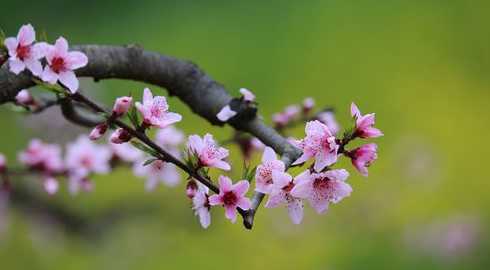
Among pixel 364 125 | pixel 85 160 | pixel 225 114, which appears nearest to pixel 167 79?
pixel 225 114

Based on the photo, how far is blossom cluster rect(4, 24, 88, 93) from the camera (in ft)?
2.51

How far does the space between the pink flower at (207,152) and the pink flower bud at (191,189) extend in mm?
28

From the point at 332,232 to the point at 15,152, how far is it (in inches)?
73.0

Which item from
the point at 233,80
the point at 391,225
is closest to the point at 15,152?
the point at 233,80

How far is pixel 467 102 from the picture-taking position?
4020mm

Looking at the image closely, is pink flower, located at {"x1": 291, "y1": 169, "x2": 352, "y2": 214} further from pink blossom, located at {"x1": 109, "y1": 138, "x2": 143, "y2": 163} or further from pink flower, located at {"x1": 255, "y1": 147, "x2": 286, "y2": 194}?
pink blossom, located at {"x1": 109, "y1": 138, "x2": 143, "y2": 163}

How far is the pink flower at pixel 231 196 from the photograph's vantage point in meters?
0.76

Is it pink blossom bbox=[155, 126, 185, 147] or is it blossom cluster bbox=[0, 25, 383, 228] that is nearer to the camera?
blossom cluster bbox=[0, 25, 383, 228]

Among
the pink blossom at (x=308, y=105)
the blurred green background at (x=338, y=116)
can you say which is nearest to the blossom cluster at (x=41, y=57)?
the pink blossom at (x=308, y=105)

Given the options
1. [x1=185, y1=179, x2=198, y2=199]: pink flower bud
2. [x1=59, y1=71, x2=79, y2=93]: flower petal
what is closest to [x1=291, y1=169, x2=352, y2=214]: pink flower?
[x1=185, y1=179, x2=198, y2=199]: pink flower bud

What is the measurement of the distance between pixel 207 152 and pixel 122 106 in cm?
10

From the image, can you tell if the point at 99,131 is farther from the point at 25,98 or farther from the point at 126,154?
the point at 126,154

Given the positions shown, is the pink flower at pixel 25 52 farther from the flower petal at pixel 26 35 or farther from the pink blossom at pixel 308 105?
the pink blossom at pixel 308 105

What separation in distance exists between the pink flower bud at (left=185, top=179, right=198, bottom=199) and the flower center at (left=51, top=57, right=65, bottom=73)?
0.58 ft
